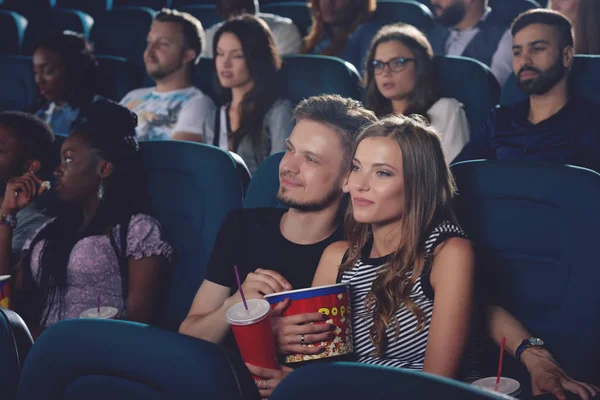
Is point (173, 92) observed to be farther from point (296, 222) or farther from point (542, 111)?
point (296, 222)

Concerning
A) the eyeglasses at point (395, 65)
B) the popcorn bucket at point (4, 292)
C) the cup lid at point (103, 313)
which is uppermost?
the eyeglasses at point (395, 65)

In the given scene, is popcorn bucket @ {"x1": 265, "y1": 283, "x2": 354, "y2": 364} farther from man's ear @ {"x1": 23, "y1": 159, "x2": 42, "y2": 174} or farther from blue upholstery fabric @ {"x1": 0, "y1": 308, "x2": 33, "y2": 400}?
man's ear @ {"x1": 23, "y1": 159, "x2": 42, "y2": 174}

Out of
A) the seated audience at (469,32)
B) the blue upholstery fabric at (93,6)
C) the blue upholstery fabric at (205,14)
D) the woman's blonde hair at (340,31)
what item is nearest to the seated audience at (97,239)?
the woman's blonde hair at (340,31)

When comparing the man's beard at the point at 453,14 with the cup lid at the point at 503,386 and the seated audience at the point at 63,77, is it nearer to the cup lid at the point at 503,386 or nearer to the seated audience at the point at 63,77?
the seated audience at the point at 63,77

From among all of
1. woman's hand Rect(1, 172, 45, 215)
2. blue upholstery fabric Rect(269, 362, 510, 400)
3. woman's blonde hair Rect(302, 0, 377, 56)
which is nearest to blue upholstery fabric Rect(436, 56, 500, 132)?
woman's blonde hair Rect(302, 0, 377, 56)

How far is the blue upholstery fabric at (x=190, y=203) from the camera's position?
1.83 metres

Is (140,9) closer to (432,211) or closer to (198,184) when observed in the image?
(198,184)

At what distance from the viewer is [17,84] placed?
343cm

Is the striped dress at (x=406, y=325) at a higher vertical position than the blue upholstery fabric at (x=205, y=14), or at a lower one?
lower

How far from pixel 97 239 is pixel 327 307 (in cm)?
78

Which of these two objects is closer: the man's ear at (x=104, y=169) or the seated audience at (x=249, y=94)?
the man's ear at (x=104, y=169)

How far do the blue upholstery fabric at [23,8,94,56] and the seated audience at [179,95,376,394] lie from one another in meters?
2.97

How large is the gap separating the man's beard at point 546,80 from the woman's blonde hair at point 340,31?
123 centimetres

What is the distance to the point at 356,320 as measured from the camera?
1456mm
